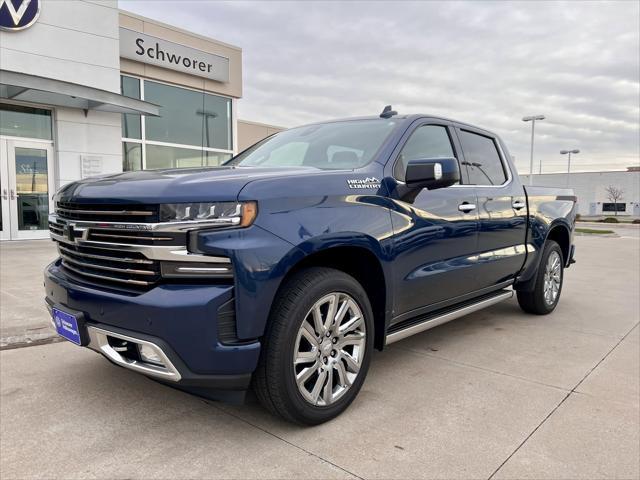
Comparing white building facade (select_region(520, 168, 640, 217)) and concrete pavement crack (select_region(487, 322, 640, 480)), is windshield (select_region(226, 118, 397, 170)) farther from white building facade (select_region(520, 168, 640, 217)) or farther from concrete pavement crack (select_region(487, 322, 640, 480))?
white building facade (select_region(520, 168, 640, 217))

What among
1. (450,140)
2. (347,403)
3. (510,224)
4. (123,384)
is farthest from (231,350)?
(510,224)

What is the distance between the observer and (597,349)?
4203 mm

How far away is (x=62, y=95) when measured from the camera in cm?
1045

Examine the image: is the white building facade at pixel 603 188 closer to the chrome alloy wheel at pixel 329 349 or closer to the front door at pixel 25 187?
the front door at pixel 25 187

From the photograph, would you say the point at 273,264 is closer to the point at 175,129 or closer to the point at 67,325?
the point at 67,325

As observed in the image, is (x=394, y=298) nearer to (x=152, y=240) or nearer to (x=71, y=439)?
(x=152, y=240)

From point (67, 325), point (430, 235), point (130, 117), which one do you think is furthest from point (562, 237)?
point (130, 117)

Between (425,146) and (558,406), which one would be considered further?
(425,146)

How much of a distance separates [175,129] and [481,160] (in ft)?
38.5

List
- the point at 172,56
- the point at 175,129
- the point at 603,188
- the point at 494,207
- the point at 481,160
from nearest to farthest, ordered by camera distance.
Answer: the point at 494,207
the point at 481,160
the point at 172,56
the point at 175,129
the point at 603,188

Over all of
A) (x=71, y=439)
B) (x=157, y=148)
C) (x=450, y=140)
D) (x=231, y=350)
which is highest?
(x=157, y=148)

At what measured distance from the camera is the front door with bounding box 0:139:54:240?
10734mm

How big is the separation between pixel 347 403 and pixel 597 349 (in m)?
2.58

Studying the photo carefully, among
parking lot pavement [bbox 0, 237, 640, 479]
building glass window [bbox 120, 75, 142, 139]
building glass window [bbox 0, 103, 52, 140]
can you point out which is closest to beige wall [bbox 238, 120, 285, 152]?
building glass window [bbox 120, 75, 142, 139]
